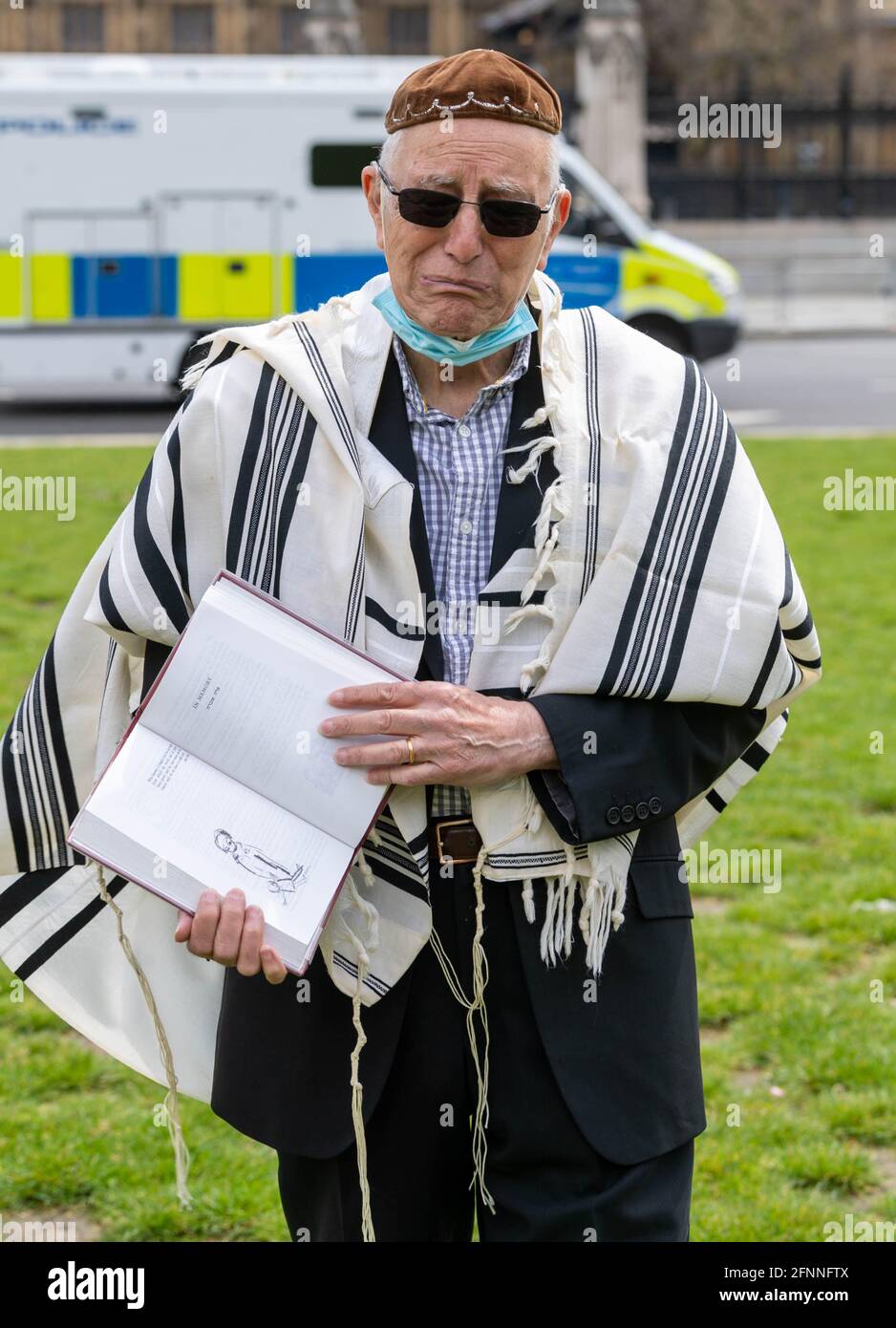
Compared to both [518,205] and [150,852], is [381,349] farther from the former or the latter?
[150,852]

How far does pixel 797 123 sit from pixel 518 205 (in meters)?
40.3

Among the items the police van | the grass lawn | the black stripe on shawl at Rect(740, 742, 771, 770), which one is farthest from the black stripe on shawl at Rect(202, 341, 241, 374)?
the police van

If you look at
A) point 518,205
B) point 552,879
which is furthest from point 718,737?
point 518,205

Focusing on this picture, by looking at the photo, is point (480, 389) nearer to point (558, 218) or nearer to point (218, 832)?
point (558, 218)

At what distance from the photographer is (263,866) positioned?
6.98 feet

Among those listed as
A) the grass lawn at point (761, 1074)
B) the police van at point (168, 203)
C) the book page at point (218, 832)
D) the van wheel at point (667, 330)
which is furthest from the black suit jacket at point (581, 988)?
the van wheel at point (667, 330)

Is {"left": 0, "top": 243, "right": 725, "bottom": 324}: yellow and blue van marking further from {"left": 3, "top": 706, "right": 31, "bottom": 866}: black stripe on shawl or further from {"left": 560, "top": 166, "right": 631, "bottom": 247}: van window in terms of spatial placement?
{"left": 3, "top": 706, "right": 31, "bottom": 866}: black stripe on shawl

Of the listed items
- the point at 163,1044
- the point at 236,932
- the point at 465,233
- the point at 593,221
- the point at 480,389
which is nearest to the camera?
the point at 236,932

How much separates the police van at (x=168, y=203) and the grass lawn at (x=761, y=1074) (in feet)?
31.6

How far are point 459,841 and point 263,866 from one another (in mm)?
275

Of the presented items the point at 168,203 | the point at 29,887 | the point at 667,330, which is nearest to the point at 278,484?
the point at 29,887

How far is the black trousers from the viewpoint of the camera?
2256 mm

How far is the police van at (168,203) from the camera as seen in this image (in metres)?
15.3

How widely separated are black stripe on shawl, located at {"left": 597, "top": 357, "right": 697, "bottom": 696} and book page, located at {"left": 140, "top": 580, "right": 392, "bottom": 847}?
0.30 m
